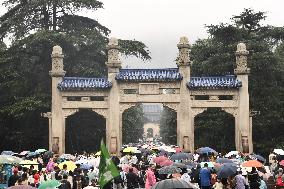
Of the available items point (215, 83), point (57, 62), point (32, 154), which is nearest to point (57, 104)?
point (57, 62)

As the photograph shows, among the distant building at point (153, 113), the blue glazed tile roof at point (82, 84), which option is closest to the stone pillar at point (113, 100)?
the blue glazed tile roof at point (82, 84)

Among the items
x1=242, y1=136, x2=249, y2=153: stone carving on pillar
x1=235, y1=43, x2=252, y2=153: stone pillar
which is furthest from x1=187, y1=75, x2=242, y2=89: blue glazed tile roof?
x1=242, y1=136, x2=249, y2=153: stone carving on pillar

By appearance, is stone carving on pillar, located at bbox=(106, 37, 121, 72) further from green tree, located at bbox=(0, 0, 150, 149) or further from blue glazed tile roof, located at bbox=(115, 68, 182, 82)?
green tree, located at bbox=(0, 0, 150, 149)

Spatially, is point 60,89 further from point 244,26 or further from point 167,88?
point 244,26

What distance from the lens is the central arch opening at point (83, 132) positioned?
3559 centimetres

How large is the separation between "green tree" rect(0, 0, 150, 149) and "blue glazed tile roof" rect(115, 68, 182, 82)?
14.5ft

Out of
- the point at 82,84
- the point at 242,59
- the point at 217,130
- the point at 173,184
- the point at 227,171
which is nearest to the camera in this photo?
the point at 173,184

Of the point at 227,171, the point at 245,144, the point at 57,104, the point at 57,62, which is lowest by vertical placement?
the point at 227,171

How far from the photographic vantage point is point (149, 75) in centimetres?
3058

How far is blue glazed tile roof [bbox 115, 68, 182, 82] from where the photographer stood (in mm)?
30312

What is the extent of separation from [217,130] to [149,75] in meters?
8.02

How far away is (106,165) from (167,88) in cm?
2156

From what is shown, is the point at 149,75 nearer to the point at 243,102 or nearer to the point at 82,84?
the point at 82,84

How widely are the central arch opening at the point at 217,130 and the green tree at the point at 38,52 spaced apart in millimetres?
5842
